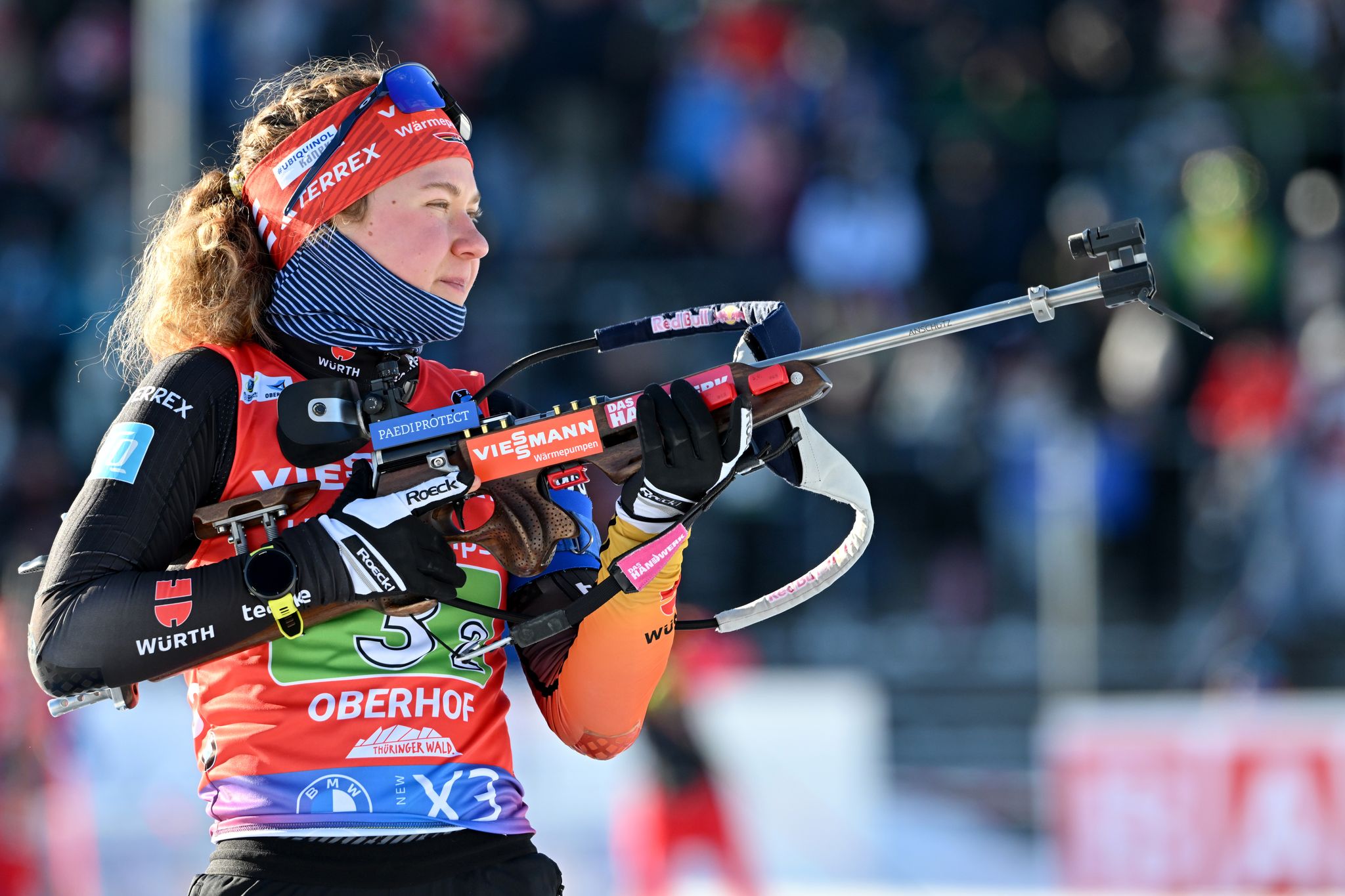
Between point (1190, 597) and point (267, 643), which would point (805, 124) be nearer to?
point (1190, 597)

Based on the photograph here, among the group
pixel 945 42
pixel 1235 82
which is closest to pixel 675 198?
pixel 945 42

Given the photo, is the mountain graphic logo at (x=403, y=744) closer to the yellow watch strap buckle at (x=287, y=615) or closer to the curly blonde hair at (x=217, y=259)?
the yellow watch strap buckle at (x=287, y=615)

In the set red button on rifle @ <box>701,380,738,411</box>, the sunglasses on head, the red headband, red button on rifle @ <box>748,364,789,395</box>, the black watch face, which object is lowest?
the black watch face

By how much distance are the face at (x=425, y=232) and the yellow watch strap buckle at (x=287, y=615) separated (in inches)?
23.6

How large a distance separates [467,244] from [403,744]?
0.80 m

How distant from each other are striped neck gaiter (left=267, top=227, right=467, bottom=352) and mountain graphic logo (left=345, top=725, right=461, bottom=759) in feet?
2.12

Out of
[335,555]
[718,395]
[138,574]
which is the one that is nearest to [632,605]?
[718,395]

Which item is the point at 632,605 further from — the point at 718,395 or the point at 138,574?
the point at 138,574

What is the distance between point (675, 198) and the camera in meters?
9.96

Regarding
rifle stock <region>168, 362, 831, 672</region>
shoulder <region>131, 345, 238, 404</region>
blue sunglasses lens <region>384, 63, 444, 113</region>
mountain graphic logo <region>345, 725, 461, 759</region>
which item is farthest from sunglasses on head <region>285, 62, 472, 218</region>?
mountain graphic logo <region>345, 725, 461, 759</region>

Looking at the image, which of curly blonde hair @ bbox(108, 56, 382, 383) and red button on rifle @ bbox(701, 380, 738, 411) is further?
curly blonde hair @ bbox(108, 56, 382, 383)

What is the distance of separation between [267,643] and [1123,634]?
670cm

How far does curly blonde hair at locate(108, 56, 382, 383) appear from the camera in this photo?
2619 millimetres

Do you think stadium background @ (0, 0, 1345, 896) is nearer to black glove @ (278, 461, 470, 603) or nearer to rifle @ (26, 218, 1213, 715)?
rifle @ (26, 218, 1213, 715)
